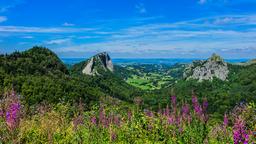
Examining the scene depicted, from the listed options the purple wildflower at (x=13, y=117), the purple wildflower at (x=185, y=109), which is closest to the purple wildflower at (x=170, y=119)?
the purple wildflower at (x=185, y=109)

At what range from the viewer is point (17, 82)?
113 meters

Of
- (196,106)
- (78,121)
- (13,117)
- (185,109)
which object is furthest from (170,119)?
(13,117)

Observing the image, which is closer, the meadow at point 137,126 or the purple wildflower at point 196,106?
the purple wildflower at point 196,106

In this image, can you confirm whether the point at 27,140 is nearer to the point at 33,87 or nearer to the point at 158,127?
the point at 158,127

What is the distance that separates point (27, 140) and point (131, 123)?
11.6 ft

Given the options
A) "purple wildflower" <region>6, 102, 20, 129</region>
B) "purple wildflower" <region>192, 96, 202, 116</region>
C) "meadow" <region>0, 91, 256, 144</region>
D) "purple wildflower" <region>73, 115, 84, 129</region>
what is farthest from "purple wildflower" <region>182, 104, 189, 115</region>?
"purple wildflower" <region>6, 102, 20, 129</region>

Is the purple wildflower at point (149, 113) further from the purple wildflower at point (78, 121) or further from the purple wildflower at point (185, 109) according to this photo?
the purple wildflower at point (78, 121)

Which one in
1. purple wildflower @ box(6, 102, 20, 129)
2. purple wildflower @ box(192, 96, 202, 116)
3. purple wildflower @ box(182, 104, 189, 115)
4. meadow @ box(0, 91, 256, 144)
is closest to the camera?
purple wildflower @ box(6, 102, 20, 129)

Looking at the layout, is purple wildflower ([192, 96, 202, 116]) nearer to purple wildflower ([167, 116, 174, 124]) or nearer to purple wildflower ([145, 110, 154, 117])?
purple wildflower ([167, 116, 174, 124])

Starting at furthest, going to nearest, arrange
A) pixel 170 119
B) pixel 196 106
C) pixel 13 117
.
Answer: pixel 170 119 < pixel 196 106 < pixel 13 117

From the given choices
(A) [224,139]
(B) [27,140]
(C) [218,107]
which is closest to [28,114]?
(B) [27,140]

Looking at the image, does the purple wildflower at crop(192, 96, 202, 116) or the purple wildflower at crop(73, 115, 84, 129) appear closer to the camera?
the purple wildflower at crop(192, 96, 202, 116)

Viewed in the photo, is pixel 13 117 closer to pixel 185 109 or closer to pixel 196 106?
pixel 196 106

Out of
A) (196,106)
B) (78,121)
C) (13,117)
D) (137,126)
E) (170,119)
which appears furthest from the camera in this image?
(78,121)
